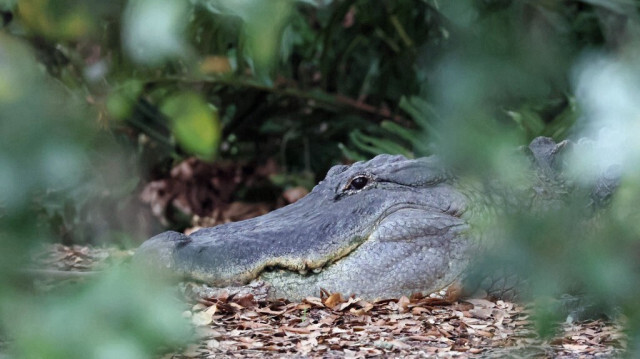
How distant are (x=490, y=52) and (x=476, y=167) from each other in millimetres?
235

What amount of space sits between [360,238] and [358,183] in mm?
355

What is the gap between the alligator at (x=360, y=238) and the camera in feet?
11.3

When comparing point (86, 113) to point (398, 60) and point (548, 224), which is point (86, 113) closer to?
point (548, 224)

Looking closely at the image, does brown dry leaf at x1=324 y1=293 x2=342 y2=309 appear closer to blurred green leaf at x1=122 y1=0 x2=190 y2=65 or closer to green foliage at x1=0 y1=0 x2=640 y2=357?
green foliage at x1=0 y1=0 x2=640 y2=357

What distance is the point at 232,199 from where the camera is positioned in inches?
315

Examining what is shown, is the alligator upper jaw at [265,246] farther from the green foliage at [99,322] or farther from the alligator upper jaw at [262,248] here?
the green foliage at [99,322]

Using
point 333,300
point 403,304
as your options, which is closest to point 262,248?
point 333,300

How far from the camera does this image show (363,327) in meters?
2.90

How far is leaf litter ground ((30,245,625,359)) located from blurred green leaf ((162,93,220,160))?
4.51 ft

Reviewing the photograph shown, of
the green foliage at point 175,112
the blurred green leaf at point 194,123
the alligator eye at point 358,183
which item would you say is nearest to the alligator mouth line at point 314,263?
the alligator eye at point 358,183

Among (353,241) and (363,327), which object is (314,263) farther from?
(363,327)

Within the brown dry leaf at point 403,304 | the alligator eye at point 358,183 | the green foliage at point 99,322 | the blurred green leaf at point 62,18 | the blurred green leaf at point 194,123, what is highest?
the alligator eye at point 358,183

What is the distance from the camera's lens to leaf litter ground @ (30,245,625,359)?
250 cm

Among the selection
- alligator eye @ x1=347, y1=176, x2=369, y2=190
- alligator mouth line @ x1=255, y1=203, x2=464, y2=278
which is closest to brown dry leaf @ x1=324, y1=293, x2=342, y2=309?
alligator mouth line @ x1=255, y1=203, x2=464, y2=278
